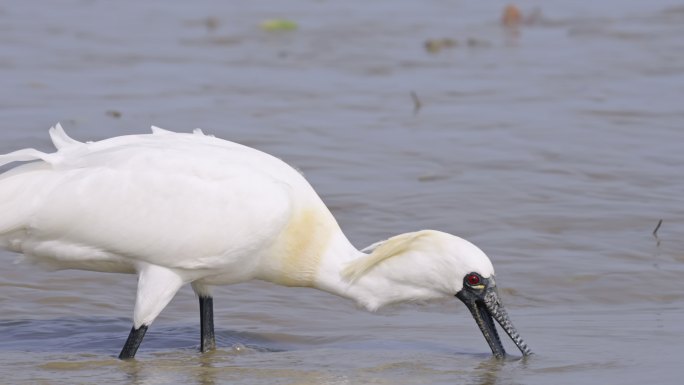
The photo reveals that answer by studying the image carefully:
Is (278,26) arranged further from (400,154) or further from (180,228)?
(180,228)

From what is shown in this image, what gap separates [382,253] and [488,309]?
27.1 inches

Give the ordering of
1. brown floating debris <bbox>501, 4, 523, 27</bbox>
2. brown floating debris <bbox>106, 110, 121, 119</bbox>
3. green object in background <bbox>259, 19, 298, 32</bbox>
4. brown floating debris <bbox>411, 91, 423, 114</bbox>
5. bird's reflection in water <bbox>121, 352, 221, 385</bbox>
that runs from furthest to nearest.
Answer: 1. brown floating debris <bbox>501, 4, 523, 27</bbox>
2. green object in background <bbox>259, 19, 298, 32</bbox>
3. brown floating debris <bbox>411, 91, 423, 114</bbox>
4. brown floating debris <bbox>106, 110, 121, 119</bbox>
5. bird's reflection in water <bbox>121, 352, 221, 385</bbox>

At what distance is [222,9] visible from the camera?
841 inches

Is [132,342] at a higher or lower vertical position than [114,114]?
lower

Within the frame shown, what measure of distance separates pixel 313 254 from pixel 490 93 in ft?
24.0

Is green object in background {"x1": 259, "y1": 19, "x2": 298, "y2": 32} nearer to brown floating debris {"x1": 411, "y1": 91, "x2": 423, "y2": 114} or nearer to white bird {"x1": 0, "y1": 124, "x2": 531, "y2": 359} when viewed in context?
brown floating debris {"x1": 411, "y1": 91, "x2": 423, "y2": 114}

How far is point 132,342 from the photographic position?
827cm

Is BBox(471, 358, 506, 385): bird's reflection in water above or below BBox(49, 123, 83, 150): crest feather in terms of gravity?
below

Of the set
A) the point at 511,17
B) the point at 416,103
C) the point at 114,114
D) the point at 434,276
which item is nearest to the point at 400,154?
the point at 416,103

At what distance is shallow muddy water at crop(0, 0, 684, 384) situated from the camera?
8.48 metres

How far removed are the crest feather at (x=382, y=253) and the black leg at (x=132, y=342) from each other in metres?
1.23

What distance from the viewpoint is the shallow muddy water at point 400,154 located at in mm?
8477

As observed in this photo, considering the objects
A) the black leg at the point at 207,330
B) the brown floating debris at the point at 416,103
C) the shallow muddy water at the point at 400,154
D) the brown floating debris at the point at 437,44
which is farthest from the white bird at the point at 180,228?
the brown floating debris at the point at 437,44

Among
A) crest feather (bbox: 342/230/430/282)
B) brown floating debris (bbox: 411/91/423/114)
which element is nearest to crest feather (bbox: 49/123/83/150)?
crest feather (bbox: 342/230/430/282)
